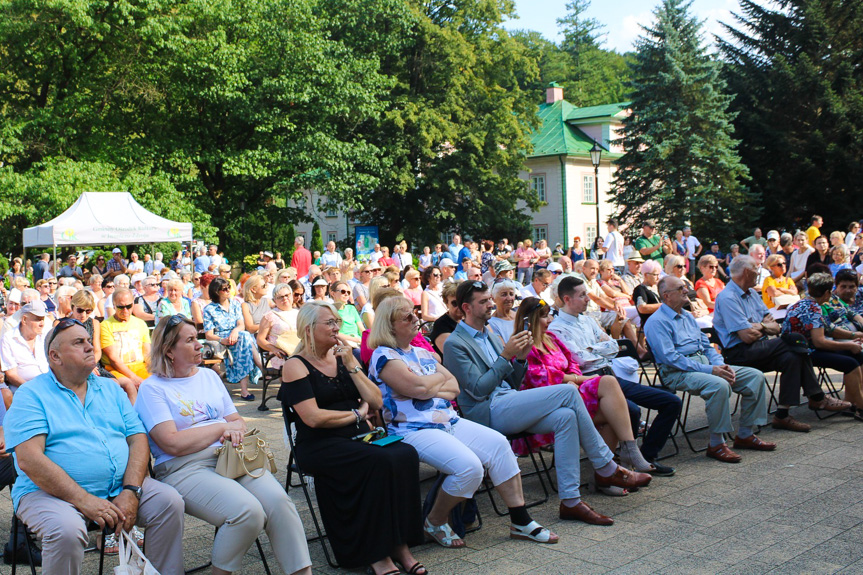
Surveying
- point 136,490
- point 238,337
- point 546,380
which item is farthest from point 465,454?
point 238,337

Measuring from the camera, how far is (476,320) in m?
5.19

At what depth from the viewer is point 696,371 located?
6.29 meters

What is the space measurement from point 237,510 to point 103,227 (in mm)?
16071

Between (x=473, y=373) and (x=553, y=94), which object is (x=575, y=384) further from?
(x=553, y=94)

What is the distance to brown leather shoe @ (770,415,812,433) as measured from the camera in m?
6.87

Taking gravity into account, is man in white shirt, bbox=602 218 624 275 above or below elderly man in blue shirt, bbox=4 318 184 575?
above

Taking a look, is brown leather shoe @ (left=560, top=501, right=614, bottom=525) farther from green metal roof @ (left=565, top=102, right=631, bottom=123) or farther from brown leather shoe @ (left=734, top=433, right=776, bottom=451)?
green metal roof @ (left=565, top=102, right=631, bottom=123)

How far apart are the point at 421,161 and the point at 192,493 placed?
100 ft

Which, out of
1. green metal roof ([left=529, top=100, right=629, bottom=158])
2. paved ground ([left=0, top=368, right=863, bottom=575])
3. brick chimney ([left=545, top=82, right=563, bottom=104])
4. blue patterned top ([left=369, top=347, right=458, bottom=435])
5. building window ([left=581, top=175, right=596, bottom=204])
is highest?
brick chimney ([left=545, top=82, right=563, bottom=104])

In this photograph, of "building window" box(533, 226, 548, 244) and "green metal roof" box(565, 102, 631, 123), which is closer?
"green metal roof" box(565, 102, 631, 123)

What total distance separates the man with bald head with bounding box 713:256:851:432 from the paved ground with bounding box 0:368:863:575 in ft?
3.06

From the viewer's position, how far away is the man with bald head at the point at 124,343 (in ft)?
22.5

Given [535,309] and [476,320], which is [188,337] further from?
[535,309]

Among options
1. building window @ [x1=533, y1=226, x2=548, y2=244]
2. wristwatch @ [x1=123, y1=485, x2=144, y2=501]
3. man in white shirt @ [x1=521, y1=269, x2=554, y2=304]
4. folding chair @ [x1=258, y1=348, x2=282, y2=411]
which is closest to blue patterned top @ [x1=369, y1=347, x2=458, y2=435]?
wristwatch @ [x1=123, y1=485, x2=144, y2=501]
